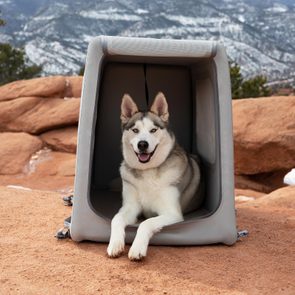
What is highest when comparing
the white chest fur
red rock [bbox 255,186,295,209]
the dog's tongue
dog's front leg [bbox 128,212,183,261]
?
the dog's tongue

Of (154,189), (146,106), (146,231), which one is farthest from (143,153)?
(146,106)

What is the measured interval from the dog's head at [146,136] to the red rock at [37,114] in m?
8.32

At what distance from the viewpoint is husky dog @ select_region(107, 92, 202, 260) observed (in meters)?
4.08

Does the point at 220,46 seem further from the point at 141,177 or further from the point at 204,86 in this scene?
the point at 141,177

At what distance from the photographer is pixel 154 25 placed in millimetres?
101438

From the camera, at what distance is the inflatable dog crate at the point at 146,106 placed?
4023 millimetres

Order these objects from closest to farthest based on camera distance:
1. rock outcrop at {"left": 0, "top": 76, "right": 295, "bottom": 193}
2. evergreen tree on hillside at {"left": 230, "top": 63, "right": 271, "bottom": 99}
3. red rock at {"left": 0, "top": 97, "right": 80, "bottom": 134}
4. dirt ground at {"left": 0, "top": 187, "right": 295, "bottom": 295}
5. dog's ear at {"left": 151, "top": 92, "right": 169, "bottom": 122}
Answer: dirt ground at {"left": 0, "top": 187, "right": 295, "bottom": 295}
dog's ear at {"left": 151, "top": 92, "right": 169, "bottom": 122}
rock outcrop at {"left": 0, "top": 76, "right": 295, "bottom": 193}
red rock at {"left": 0, "top": 97, "right": 80, "bottom": 134}
evergreen tree on hillside at {"left": 230, "top": 63, "right": 271, "bottom": 99}

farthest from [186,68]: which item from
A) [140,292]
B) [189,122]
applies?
[140,292]

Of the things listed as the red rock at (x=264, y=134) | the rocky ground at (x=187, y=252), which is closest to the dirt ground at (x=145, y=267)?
the rocky ground at (x=187, y=252)

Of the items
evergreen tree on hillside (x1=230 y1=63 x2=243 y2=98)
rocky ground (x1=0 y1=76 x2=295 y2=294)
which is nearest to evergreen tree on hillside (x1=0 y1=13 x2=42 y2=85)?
evergreen tree on hillside (x1=230 y1=63 x2=243 y2=98)

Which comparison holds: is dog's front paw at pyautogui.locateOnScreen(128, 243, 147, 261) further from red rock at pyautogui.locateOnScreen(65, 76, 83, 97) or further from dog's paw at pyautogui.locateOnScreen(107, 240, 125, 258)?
red rock at pyautogui.locateOnScreen(65, 76, 83, 97)

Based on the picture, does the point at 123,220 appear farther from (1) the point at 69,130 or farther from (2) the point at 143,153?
(1) the point at 69,130

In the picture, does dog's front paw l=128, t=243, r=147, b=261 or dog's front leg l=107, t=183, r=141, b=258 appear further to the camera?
dog's front leg l=107, t=183, r=141, b=258

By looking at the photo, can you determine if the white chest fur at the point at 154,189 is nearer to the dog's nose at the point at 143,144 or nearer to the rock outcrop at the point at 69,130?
the dog's nose at the point at 143,144
